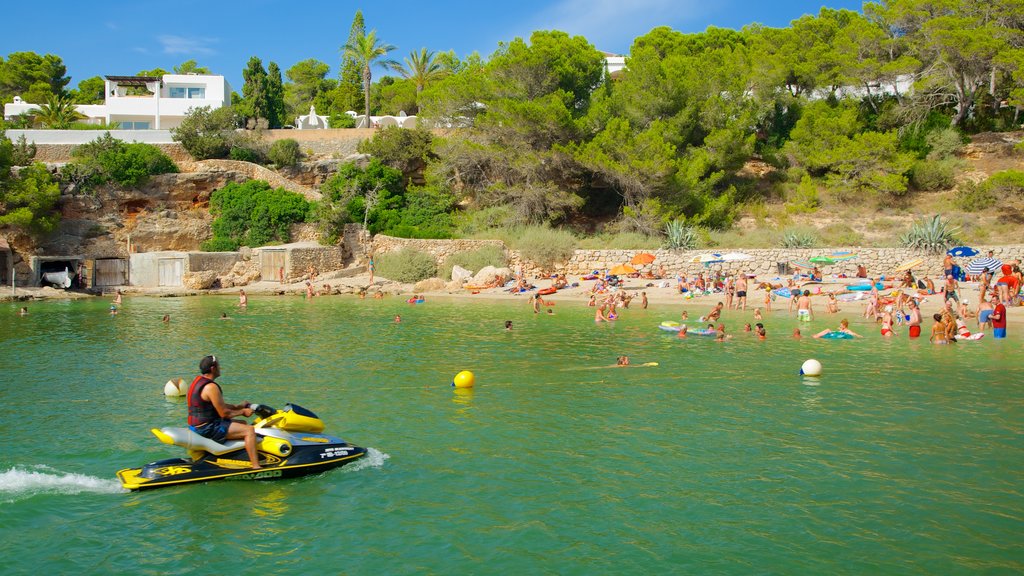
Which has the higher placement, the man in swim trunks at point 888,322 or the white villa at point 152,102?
the white villa at point 152,102

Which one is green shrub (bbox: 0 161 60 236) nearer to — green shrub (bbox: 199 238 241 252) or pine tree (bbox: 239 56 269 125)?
green shrub (bbox: 199 238 241 252)

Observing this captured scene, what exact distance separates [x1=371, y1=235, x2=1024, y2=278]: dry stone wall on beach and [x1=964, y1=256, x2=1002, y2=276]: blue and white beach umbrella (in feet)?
6.44

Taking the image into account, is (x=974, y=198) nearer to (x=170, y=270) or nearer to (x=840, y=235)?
(x=840, y=235)

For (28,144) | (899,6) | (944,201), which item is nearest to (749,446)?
(944,201)

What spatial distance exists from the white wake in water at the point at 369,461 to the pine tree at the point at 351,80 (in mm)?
51143

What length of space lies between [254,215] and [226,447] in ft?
112

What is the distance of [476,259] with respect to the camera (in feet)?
120

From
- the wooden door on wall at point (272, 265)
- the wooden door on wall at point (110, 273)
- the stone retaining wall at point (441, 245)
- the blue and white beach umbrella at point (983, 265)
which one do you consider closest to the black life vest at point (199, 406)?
the blue and white beach umbrella at point (983, 265)

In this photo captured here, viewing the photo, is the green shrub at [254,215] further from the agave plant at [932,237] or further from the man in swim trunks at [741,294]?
the agave plant at [932,237]

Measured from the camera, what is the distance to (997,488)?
904 cm

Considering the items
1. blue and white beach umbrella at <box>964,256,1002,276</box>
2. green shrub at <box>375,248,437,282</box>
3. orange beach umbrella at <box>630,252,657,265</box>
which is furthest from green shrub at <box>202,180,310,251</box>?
blue and white beach umbrella at <box>964,256,1002,276</box>

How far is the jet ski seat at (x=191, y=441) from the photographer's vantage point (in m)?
8.72

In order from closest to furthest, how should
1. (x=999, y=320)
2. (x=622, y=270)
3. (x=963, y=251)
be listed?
(x=999, y=320) → (x=963, y=251) → (x=622, y=270)

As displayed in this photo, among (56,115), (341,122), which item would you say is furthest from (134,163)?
(341,122)
